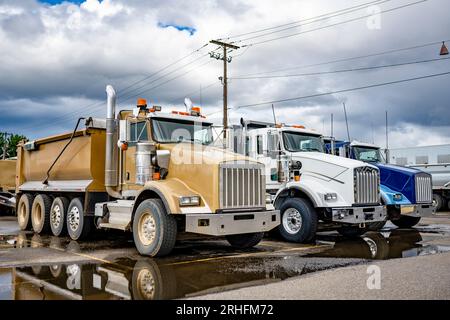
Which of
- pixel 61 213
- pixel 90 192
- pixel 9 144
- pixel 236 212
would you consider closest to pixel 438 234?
pixel 236 212

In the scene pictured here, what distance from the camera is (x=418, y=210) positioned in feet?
42.7

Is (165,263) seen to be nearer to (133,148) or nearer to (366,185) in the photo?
(133,148)

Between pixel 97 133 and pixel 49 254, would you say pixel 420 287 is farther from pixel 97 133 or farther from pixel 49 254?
pixel 97 133

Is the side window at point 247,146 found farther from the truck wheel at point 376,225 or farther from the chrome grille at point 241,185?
the truck wheel at point 376,225

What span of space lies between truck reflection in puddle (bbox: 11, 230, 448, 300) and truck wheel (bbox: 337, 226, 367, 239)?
266 centimetres

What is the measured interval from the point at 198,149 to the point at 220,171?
1.00m

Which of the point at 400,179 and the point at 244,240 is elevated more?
the point at 400,179

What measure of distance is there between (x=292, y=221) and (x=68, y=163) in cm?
582

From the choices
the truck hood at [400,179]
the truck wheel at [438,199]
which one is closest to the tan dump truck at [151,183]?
the truck hood at [400,179]

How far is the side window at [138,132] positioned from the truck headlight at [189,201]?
1933 mm

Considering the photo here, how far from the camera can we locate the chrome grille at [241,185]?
8.02m

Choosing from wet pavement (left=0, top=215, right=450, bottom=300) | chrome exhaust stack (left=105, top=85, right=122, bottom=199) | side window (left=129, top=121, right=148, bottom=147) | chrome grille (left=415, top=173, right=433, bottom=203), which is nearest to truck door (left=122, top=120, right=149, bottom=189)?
side window (left=129, top=121, right=148, bottom=147)

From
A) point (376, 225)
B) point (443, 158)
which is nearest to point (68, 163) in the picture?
point (376, 225)

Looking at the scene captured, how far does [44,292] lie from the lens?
5.66 metres
